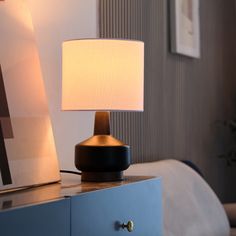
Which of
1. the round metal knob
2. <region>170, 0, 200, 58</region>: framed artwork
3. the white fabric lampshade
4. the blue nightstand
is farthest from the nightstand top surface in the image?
<region>170, 0, 200, 58</region>: framed artwork

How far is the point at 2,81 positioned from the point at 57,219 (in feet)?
1.73

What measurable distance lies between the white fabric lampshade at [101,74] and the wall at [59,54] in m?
0.27

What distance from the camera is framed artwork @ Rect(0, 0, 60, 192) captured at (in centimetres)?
154

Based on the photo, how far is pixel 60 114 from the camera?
2047mm

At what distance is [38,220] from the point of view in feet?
3.81

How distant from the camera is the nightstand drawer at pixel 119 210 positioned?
1.36 m

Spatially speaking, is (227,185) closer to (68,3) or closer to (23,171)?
(68,3)

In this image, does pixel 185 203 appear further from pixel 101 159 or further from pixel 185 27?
pixel 185 27

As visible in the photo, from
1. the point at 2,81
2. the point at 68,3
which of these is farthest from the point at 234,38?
the point at 2,81

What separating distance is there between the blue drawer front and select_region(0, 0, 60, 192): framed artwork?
27cm

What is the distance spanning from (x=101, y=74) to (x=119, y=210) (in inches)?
17.3

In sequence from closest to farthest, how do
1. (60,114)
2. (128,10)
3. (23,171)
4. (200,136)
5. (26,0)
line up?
(23,171), (26,0), (60,114), (128,10), (200,136)

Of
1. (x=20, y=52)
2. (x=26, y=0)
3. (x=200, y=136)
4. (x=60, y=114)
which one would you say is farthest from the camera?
(x=200, y=136)

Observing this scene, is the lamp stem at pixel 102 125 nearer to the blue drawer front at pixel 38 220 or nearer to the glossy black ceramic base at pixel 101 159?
the glossy black ceramic base at pixel 101 159
